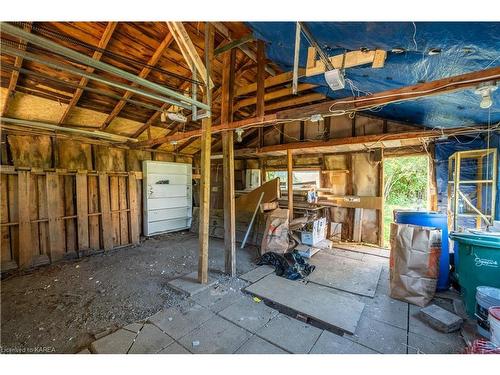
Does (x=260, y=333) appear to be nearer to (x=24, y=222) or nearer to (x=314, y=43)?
(x=314, y=43)

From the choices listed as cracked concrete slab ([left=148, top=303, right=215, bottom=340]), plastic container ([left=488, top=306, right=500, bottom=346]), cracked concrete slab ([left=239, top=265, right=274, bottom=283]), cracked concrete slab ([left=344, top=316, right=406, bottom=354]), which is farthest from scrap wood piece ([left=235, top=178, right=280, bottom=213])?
plastic container ([left=488, top=306, right=500, bottom=346])

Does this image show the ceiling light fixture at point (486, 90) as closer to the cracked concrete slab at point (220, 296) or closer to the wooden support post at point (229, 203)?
the wooden support post at point (229, 203)

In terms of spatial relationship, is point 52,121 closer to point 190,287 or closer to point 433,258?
point 190,287

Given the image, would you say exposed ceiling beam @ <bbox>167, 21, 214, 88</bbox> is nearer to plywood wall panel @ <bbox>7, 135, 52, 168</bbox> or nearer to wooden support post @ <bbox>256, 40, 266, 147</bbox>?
wooden support post @ <bbox>256, 40, 266, 147</bbox>

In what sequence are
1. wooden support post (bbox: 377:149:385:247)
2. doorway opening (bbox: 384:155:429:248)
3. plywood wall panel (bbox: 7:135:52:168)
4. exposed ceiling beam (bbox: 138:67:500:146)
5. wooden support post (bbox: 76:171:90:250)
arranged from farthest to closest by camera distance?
doorway opening (bbox: 384:155:429:248)
wooden support post (bbox: 377:149:385:247)
wooden support post (bbox: 76:171:90:250)
plywood wall panel (bbox: 7:135:52:168)
exposed ceiling beam (bbox: 138:67:500:146)

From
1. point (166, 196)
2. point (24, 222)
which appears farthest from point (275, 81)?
point (24, 222)

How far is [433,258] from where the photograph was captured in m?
2.53

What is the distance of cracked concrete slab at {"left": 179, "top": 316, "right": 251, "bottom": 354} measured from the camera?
1922 mm

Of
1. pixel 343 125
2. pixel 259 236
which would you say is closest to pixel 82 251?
pixel 259 236

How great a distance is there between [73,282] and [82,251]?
1411 millimetres

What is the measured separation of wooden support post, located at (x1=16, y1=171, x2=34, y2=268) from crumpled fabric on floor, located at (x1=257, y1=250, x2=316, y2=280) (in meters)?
4.11

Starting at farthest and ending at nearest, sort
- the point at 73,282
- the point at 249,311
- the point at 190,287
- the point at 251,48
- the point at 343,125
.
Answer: the point at 343,125, the point at 251,48, the point at 73,282, the point at 190,287, the point at 249,311

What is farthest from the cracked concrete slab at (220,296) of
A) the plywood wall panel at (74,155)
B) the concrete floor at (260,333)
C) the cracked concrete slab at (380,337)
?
the plywood wall panel at (74,155)

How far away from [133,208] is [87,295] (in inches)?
103
